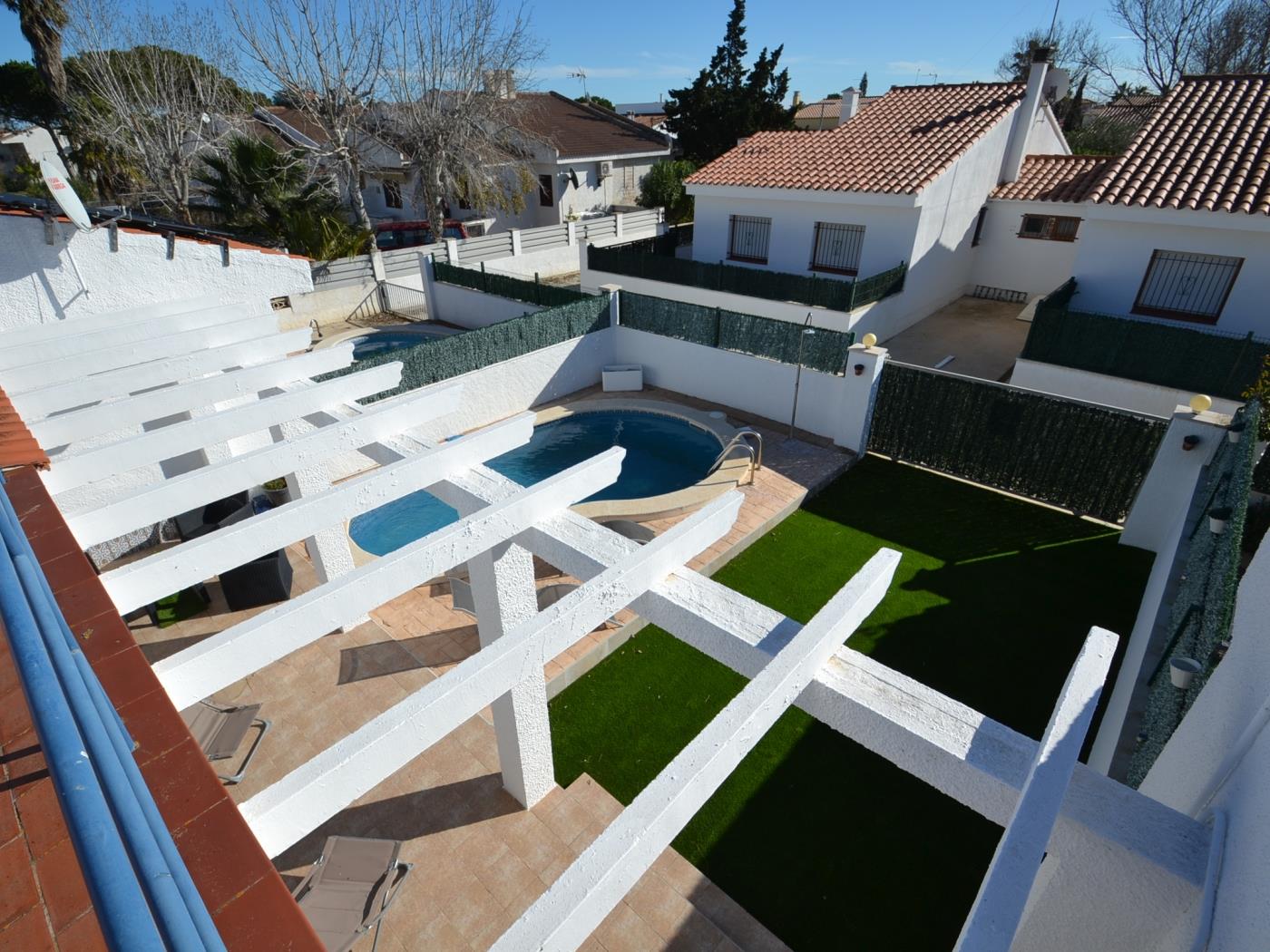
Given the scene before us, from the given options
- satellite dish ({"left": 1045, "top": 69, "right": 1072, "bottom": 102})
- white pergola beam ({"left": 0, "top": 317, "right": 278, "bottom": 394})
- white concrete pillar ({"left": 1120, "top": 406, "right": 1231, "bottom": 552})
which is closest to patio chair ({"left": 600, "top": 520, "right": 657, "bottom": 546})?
white pergola beam ({"left": 0, "top": 317, "right": 278, "bottom": 394})

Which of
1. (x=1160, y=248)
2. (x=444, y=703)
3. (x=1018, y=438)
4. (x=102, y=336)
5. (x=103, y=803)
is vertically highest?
(x=103, y=803)

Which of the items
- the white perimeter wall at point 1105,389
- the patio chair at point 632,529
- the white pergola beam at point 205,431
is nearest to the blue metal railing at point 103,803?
the white pergola beam at point 205,431

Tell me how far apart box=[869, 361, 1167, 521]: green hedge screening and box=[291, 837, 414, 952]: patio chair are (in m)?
10.8

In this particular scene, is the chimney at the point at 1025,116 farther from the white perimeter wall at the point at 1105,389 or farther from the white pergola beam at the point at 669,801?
the white pergola beam at the point at 669,801

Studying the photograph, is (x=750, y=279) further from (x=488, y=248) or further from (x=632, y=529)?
(x=632, y=529)

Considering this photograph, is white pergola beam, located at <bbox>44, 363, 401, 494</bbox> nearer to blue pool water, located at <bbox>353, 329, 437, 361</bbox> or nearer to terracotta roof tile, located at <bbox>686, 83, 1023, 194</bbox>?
blue pool water, located at <bbox>353, 329, 437, 361</bbox>

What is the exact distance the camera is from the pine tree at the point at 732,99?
34.1m

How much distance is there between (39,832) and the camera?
5.71ft

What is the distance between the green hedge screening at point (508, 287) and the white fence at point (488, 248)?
264 centimetres

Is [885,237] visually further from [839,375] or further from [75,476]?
[75,476]

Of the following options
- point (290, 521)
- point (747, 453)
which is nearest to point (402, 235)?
point (747, 453)

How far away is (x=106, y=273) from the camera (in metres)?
8.97

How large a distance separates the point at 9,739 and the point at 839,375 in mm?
12568

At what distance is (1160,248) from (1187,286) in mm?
1080
